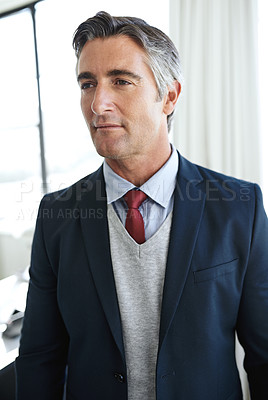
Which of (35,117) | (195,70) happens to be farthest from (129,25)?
(35,117)

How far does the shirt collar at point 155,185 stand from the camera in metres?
0.95

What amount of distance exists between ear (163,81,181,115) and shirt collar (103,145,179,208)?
154mm

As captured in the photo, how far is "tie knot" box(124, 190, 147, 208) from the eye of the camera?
0.95 metres

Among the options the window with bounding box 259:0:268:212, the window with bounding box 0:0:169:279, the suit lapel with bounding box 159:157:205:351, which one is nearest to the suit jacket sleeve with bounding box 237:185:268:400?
the suit lapel with bounding box 159:157:205:351

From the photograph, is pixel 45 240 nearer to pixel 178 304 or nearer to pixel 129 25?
pixel 178 304

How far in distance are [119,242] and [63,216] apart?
201mm

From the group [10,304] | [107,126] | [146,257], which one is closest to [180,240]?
[146,257]

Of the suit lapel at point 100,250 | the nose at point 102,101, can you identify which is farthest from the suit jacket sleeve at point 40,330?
the nose at point 102,101

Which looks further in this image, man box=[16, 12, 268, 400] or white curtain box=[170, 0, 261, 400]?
white curtain box=[170, 0, 261, 400]

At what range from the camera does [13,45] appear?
9.83 ft

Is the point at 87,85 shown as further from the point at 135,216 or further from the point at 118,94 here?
the point at 135,216

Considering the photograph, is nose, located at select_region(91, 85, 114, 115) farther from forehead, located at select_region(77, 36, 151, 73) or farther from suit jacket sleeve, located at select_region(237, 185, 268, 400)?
suit jacket sleeve, located at select_region(237, 185, 268, 400)

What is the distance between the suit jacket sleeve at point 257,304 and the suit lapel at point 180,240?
165mm

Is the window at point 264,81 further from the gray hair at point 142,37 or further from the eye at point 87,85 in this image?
the eye at point 87,85
